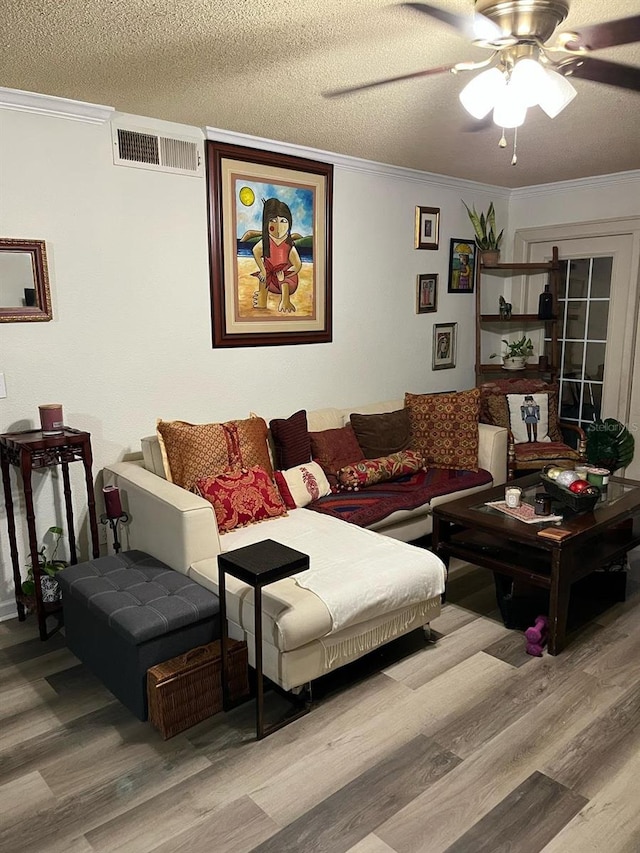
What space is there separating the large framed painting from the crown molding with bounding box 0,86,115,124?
2.08 feet

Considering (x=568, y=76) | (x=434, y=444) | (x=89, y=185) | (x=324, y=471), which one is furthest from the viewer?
(x=434, y=444)

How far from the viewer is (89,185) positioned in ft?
10.3

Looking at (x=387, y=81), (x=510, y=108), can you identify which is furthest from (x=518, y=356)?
(x=510, y=108)

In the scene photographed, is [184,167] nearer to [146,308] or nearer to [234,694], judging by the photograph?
[146,308]

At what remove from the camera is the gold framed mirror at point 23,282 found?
2.93 meters

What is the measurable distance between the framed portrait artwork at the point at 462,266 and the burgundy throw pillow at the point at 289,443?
81.9 inches

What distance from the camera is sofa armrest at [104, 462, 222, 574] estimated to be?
8.95ft

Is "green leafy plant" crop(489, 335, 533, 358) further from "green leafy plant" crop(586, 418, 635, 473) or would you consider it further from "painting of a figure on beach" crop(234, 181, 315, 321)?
"painting of a figure on beach" crop(234, 181, 315, 321)

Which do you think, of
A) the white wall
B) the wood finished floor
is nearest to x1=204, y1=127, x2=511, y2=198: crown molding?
the white wall

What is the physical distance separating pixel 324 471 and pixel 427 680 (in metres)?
1.40

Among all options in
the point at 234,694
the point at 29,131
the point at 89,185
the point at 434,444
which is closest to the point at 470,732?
the point at 234,694

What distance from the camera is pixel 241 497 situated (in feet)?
10.2

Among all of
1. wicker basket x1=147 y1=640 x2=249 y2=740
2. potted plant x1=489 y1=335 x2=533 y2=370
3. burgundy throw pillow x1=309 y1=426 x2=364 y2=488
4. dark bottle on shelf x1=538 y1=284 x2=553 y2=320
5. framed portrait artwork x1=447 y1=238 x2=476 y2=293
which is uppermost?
framed portrait artwork x1=447 y1=238 x2=476 y2=293

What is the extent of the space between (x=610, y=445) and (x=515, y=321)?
1250mm
